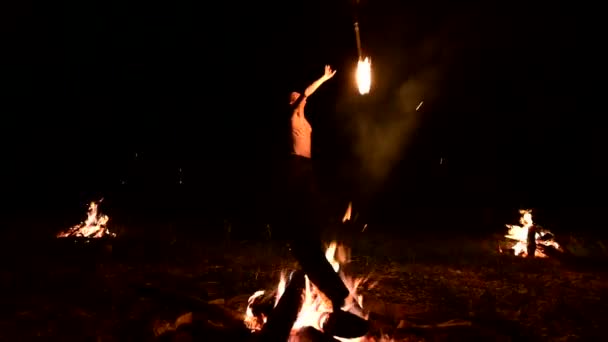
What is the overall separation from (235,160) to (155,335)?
12793 mm

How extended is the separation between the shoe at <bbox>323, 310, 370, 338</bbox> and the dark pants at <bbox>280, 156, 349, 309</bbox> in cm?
17

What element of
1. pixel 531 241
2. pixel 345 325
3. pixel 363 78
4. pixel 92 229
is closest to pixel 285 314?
pixel 345 325

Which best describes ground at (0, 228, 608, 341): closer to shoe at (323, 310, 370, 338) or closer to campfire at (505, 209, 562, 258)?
campfire at (505, 209, 562, 258)

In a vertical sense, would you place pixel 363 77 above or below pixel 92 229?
above

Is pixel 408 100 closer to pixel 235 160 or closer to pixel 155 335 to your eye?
pixel 235 160

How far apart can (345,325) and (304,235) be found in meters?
0.85

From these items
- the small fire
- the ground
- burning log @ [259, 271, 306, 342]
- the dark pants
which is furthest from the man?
the small fire

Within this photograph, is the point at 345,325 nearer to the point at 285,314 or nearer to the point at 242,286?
the point at 285,314

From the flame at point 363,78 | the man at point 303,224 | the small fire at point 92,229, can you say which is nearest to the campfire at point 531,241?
the flame at point 363,78

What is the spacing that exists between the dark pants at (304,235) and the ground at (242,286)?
85cm

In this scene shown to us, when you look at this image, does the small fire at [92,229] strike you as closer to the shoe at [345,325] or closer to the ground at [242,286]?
the ground at [242,286]

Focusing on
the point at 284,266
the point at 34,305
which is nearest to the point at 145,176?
the point at 284,266

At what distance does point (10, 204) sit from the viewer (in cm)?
1476

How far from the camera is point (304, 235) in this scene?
4.37 metres
